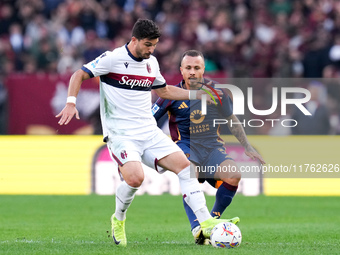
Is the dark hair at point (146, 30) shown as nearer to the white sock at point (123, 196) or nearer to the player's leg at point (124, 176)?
the player's leg at point (124, 176)

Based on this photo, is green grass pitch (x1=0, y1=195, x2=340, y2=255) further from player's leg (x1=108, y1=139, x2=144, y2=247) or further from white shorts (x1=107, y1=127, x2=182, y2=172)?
white shorts (x1=107, y1=127, x2=182, y2=172)

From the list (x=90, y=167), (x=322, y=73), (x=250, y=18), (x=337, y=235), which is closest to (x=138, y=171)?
(x=337, y=235)

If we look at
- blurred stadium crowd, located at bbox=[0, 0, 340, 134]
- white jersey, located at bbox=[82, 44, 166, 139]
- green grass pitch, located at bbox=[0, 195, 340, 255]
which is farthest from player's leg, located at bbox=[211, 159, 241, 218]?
blurred stadium crowd, located at bbox=[0, 0, 340, 134]

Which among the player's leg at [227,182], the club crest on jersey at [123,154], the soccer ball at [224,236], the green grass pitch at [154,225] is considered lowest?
the green grass pitch at [154,225]

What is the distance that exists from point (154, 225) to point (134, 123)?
9.07 feet

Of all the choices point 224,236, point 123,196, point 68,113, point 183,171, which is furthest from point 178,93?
point 224,236

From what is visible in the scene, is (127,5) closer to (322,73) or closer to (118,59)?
(322,73)

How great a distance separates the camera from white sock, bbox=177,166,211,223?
749 centimetres

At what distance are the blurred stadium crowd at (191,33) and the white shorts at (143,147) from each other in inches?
326

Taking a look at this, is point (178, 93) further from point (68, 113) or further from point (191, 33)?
point (191, 33)

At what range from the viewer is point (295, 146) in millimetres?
14117

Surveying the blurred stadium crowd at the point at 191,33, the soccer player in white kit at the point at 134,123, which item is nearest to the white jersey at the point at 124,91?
the soccer player in white kit at the point at 134,123

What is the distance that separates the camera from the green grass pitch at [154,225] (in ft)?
24.4

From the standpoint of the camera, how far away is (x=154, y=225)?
33.0 ft
